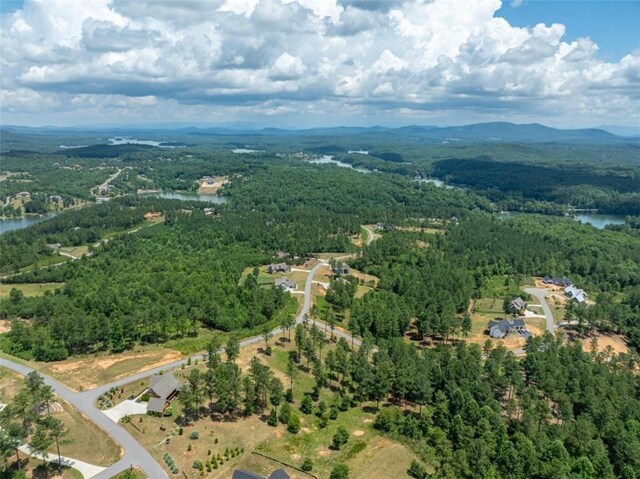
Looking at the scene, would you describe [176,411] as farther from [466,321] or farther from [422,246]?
[422,246]

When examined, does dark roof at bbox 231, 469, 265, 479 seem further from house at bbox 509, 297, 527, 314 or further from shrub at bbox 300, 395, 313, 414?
house at bbox 509, 297, 527, 314

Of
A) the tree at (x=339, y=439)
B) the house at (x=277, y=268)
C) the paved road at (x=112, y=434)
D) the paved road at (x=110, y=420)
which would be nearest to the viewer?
the paved road at (x=112, y=434)

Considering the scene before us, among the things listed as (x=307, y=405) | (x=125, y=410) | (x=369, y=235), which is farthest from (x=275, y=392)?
(x=369, y=235)

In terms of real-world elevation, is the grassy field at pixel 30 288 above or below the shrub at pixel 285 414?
above

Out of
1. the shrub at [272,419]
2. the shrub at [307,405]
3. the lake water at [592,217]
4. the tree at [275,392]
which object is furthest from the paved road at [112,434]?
the lake water at [592,217]

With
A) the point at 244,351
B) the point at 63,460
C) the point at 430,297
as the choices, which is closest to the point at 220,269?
the point at 244,351

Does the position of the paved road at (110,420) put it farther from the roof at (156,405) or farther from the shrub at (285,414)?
the shrub at (285,414)
